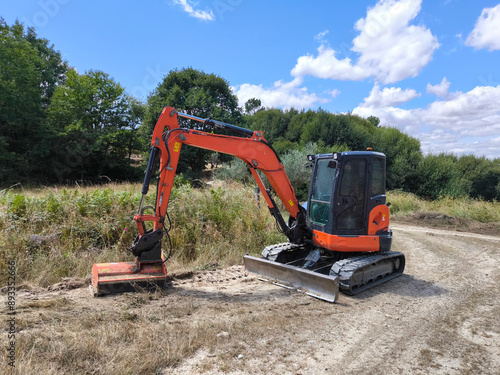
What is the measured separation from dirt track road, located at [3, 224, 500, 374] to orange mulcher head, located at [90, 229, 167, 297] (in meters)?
0.21

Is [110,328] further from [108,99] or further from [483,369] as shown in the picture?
[108,99]

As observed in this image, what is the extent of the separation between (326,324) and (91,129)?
962 inches

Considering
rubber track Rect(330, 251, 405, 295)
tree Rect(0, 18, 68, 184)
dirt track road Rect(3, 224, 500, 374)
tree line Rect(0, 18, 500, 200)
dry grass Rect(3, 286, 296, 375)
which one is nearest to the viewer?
dry grass Rect(3, 286, 296, 375)

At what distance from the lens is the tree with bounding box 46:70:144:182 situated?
22.2 meters

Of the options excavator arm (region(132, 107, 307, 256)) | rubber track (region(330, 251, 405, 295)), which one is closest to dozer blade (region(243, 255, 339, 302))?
rubber track (region(330, 251, 405, 295))

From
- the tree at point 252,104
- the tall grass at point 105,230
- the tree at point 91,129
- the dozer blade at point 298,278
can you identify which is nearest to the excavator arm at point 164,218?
the dozer blade at point 298,278

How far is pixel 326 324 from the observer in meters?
4.11

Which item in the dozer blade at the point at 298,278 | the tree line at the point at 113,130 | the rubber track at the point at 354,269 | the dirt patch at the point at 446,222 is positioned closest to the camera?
the dozer blade at the point at 298,278

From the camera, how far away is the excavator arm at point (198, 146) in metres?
4.65

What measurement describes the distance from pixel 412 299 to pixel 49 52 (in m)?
37.4

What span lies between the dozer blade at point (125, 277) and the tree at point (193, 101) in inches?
643

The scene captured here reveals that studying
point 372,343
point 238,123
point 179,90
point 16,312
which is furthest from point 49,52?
point 372,343

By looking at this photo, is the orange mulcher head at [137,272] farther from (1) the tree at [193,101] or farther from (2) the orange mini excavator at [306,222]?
(1) the tree at [193,101]

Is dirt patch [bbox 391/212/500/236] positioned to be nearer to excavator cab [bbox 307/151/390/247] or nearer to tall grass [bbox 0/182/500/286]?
tall grass [bbox 0/182/500/286]
